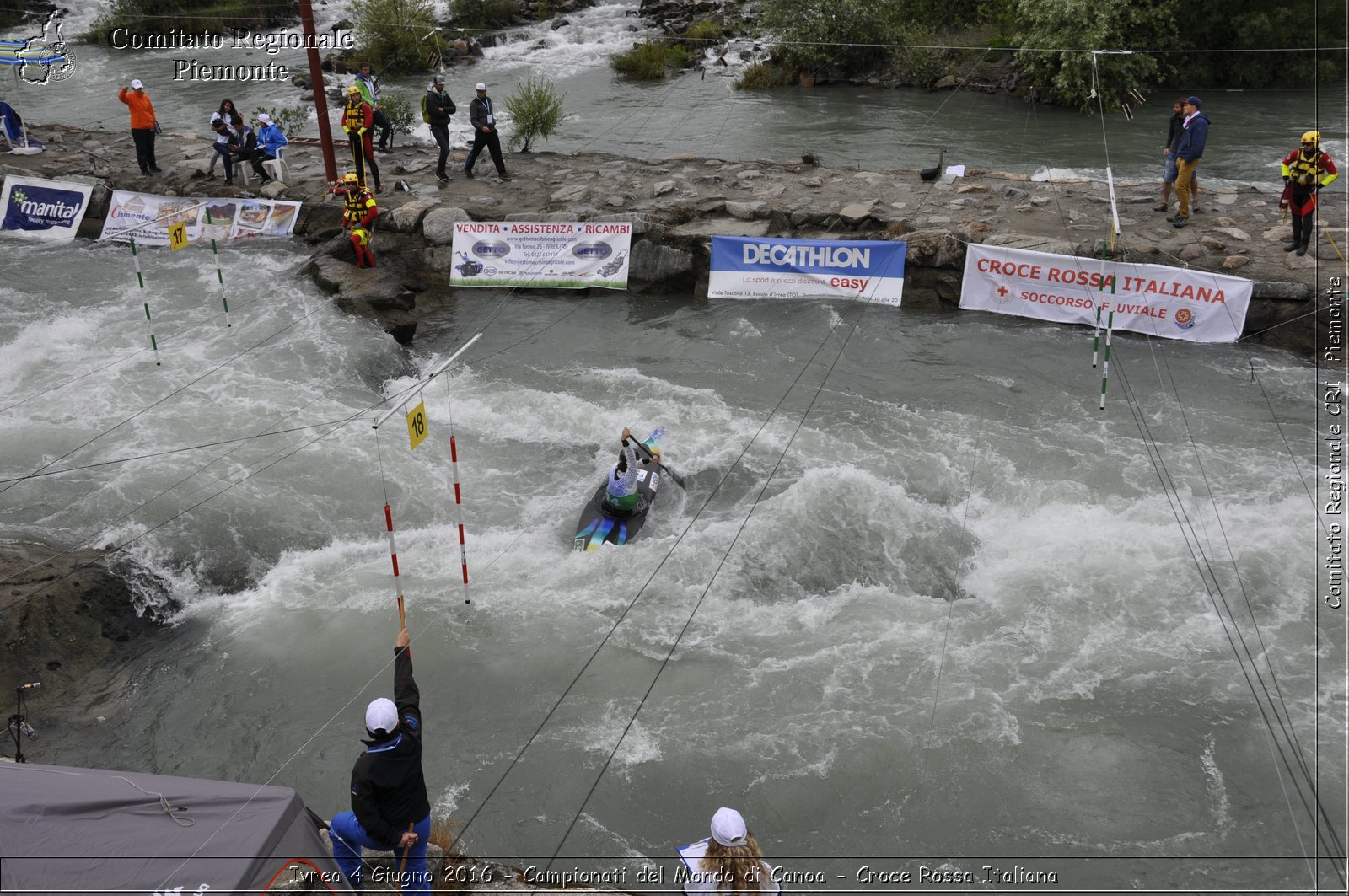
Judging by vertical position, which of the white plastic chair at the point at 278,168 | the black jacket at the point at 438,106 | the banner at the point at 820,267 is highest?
the black jacket at the point at 438,106

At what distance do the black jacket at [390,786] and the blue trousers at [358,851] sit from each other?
111 millimetres

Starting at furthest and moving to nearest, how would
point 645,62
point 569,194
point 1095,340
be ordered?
point 645,62 → point 569,194 → point 1095,340

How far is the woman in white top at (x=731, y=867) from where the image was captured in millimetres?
4832

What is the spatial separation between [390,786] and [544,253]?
11385 millimetres

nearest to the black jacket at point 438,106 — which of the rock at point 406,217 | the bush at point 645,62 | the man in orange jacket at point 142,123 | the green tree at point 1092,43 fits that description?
the rock at point 406,217

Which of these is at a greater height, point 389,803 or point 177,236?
point 177,236

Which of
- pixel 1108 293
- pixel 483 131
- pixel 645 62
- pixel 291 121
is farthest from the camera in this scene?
pixel 645 62

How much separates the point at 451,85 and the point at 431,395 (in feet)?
57.8

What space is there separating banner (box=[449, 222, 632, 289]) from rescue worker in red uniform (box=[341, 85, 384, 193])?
2.10 metres

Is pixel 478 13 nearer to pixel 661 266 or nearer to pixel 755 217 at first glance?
pixel 755 217

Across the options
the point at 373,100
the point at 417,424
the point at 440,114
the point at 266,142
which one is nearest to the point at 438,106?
the point at 440,114

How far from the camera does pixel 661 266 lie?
15.6m

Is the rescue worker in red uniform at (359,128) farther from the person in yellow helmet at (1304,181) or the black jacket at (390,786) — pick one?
the person in yellow helmet at (1304,181)

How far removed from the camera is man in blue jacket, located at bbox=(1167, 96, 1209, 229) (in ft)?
44.5
